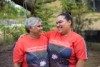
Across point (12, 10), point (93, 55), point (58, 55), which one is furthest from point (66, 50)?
point (93, 55)

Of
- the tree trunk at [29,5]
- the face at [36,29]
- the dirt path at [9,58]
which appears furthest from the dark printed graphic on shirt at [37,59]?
the dirt path at [9,58]

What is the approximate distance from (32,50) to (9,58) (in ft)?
28.3

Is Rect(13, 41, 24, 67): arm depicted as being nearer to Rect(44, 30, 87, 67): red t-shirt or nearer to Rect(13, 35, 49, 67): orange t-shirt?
Rect(13, 35, 49, 67): orange t-shirt

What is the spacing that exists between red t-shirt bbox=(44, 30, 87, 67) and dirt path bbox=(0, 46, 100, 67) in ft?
23.7

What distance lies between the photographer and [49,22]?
377 inches

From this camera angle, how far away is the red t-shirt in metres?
4.38

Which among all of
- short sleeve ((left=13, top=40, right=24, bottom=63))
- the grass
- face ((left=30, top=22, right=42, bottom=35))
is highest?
face ((left=30, top=22, right=42, bottom=35))

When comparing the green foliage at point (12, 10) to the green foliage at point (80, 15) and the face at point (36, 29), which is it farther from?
the green foliage at point (80, 15)

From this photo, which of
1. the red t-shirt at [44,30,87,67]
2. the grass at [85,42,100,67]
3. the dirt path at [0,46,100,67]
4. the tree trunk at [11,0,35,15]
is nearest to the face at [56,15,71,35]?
the red t-shirt at [44,30,87,67]

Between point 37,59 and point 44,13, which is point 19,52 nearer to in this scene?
point 37,59

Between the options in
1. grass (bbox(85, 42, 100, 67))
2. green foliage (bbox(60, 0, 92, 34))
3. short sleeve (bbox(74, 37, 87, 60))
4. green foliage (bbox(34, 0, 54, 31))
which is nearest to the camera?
short sleeve (bbox(74, 37, 87, 60))

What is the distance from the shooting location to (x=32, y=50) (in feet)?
14.7

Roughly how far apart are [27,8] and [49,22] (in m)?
0.82

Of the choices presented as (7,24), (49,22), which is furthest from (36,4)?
(7,24)
